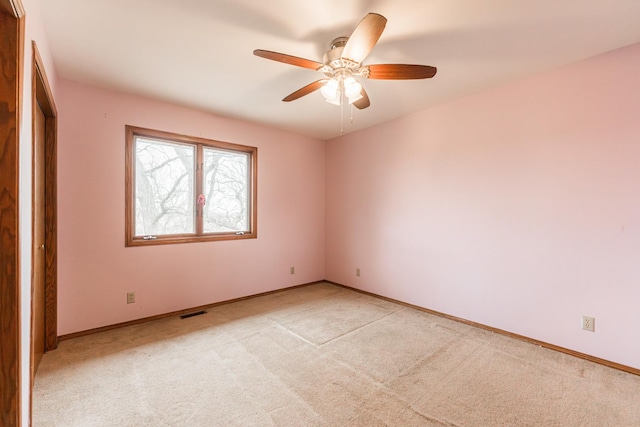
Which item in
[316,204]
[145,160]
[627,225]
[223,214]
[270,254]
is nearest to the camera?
[627,225]

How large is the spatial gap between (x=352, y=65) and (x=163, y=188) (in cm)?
259

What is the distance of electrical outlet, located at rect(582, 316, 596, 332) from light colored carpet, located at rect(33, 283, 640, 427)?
11.0 inches

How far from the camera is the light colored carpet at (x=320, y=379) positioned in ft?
5.43

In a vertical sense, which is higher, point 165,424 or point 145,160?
point 145,160

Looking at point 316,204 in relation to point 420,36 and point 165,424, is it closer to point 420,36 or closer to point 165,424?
point 420,36

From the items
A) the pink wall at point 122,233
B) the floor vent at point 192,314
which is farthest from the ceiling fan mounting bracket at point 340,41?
the floor vent at point 192,314

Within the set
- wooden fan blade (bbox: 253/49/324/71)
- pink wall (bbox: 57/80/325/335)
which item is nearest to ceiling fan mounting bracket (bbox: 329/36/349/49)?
wooden fan blade (bbox: 253/49/324/71)

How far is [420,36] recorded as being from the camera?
196 cm

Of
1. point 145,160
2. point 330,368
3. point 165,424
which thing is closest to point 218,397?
point 165,424

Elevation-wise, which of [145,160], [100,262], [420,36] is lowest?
[100,262]

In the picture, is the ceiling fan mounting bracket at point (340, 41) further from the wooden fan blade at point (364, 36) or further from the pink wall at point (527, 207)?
the pink wall at point (527, 207)

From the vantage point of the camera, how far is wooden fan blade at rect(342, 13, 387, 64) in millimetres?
1424

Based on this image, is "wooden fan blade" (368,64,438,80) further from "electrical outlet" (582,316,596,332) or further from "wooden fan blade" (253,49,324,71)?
"electrical outlet" (582,316,596,332)

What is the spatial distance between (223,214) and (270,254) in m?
0.91
